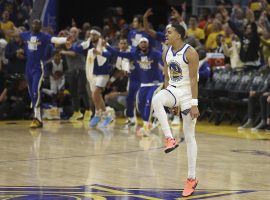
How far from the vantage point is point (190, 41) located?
18203 millimetres

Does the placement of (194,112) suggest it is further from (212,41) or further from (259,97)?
(212,41)

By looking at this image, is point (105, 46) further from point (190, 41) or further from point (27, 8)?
point (27, 8)

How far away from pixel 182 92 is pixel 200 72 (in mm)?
9771

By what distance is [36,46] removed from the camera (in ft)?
57.6

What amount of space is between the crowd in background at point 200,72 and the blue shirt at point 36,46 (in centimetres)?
96

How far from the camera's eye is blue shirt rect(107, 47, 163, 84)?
16125mm

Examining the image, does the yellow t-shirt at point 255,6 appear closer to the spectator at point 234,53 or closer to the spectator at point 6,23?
the spectator at point 234,53

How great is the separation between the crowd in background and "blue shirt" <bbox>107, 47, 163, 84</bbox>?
104 cm

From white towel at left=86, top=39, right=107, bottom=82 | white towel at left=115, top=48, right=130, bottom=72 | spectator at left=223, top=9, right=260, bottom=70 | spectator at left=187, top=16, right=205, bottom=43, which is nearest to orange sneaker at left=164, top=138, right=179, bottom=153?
white towel at left=115, top=48, right=130, bottom=72

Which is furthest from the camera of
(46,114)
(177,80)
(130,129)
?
(46,114)

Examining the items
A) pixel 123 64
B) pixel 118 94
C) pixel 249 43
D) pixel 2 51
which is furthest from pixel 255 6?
pixel 2 51

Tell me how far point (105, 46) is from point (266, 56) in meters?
3.94

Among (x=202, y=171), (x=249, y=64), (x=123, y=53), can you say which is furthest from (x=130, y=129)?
(x=202, y=171)

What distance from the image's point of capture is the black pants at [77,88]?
20.2 meters
